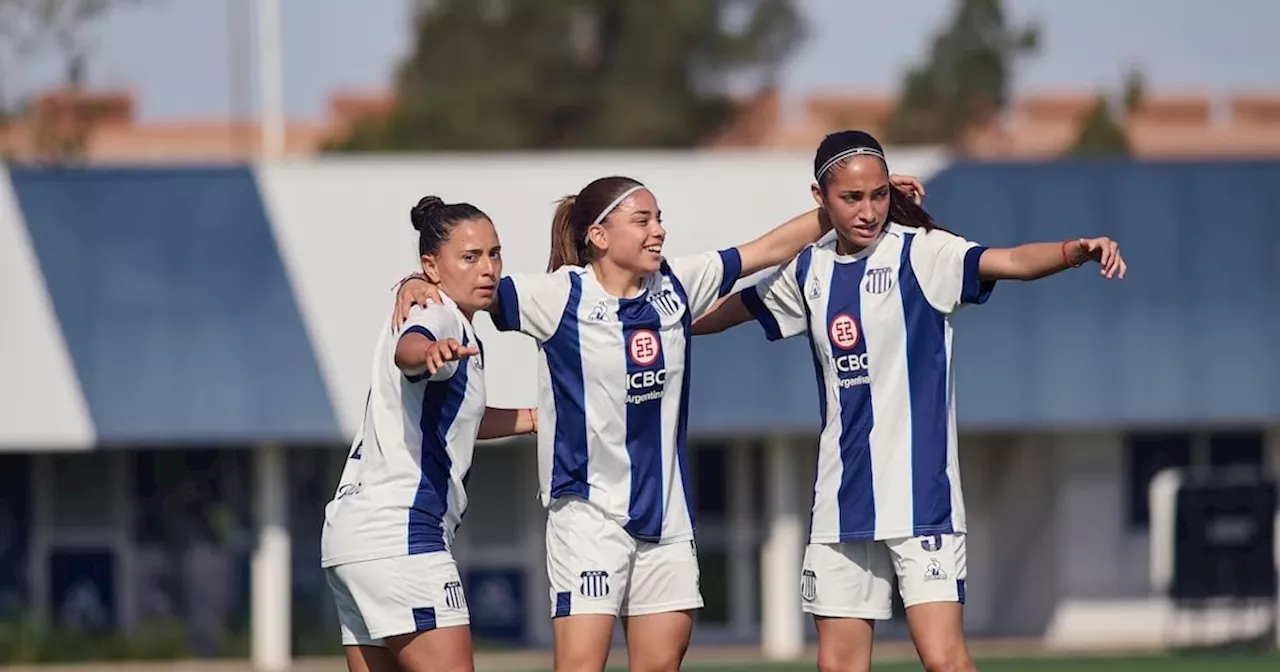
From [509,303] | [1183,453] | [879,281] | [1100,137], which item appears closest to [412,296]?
[509,303]

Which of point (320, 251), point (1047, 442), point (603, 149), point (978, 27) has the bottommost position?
point (1047, 442)

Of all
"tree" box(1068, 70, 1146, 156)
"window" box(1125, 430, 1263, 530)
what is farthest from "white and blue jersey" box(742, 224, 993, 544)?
"tree" box(1068, 70, 1146, 156)

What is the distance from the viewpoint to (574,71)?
4303cm

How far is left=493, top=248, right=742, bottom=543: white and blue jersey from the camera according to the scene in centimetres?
646

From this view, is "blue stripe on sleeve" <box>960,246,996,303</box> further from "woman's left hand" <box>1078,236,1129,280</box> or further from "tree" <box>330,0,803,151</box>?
Result: "tree" <box>330,0,803,151</box>

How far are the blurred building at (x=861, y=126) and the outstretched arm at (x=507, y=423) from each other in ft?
116

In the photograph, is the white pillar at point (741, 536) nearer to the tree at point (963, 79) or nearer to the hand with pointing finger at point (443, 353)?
the hand with pointing finger at point (443, 353)

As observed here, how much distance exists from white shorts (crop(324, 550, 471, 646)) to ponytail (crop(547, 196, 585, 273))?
120 centimetres

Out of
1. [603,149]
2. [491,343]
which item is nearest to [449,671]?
[491,343]

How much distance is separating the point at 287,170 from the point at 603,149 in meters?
22.5

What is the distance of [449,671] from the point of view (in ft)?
20.2

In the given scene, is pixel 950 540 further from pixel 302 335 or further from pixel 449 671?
pixel 302 335

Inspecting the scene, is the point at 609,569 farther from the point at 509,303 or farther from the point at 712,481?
the point at 712,481

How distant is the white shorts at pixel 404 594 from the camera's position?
242 inches
